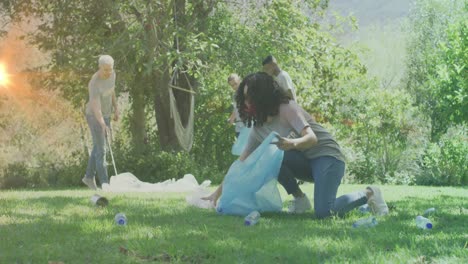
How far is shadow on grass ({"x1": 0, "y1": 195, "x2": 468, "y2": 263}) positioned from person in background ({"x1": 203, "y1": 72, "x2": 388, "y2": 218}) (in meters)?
0.18

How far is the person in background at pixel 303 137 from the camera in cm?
548

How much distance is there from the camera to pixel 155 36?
12.6 meters

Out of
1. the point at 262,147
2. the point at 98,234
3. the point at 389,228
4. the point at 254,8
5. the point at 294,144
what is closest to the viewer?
the point at 98,234

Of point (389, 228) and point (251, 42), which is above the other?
point (251, 42)

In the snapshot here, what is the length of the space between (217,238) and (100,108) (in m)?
5.45

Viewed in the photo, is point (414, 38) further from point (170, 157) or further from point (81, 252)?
point (81, 252)

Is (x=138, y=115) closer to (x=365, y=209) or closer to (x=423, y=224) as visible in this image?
(x=365, y=209)

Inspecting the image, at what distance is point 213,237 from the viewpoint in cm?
439

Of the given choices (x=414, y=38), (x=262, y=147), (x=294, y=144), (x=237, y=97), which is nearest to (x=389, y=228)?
(x=294, y=144)

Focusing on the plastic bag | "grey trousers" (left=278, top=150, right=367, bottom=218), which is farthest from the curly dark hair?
the plastic bag

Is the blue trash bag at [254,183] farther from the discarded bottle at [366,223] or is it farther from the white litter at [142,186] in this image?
the white litter at [142,186]

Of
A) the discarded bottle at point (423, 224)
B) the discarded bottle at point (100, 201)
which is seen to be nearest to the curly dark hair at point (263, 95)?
the discarded bottle at point (423, 224)

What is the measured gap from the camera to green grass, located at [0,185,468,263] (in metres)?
3.64

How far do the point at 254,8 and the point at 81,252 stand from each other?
1277cm
